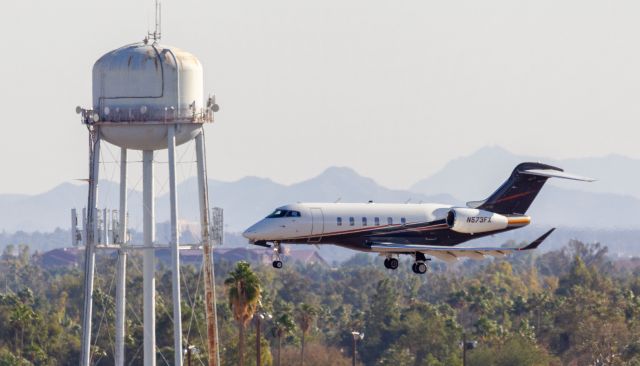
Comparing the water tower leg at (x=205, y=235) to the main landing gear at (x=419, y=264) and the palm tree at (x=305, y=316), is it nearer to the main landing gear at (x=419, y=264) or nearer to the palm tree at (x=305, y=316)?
the main landing gear at (x=419, y=264)

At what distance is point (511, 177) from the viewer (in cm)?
9669

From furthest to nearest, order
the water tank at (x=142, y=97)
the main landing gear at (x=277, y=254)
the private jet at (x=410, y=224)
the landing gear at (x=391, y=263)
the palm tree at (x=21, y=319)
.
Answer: the palm tree at (x=21, y=319), the landing gear at (x=391, y=263), the water tank at (x=142, y=97), the private jet at (x=410, y=224), the main landing gear at (x=277, y=254)

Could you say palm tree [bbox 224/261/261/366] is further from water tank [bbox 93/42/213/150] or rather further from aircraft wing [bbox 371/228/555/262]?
water tank [bbox 93/42/213/150]

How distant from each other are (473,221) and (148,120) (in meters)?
19.5

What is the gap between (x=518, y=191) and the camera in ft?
317

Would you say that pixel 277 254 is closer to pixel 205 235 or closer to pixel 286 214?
pixel 286 214

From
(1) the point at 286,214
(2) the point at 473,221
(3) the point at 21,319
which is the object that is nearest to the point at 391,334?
(3) the point at 21,319

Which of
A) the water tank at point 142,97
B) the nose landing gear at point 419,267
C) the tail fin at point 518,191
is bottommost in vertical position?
the nose landing gear at point 419,267

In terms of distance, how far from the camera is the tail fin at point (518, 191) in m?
95.8

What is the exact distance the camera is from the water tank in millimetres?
86062

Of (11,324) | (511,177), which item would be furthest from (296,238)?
(11,324)

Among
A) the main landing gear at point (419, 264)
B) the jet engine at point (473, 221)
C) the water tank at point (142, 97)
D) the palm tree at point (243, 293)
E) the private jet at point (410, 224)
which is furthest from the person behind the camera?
the palm tree at point (243, 293)

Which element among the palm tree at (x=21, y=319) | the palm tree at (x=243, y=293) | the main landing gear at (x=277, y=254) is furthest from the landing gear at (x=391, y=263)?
the palm tree at (x=21, y=319)

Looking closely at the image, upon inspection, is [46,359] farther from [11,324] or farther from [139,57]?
[139,57]
